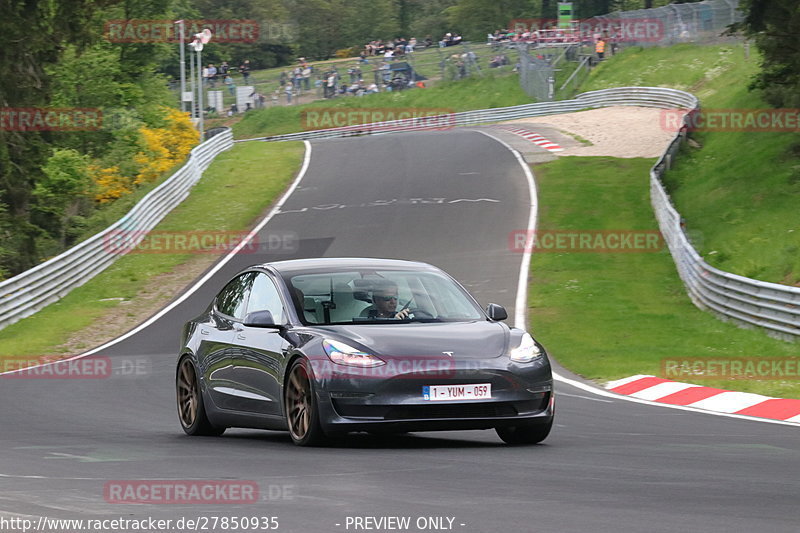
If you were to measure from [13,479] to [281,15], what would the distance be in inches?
5426

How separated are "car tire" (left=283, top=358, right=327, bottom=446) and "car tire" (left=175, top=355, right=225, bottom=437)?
154 cm

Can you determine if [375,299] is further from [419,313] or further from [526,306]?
[526,306]

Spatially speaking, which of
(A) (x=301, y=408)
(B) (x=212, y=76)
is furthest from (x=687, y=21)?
(A) (x=301, y=408)

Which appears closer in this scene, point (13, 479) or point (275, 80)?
point (13, 479)

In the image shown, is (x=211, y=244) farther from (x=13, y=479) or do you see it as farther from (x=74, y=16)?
(x=13, y=479)

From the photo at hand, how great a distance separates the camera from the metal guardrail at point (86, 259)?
2845cm

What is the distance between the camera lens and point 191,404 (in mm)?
11875

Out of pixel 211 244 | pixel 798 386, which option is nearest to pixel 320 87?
pixel 211 244

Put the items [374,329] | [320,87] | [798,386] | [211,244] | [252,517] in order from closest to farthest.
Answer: [252,517] → [374,329] → [798,386] → [211,244] → [320,87]

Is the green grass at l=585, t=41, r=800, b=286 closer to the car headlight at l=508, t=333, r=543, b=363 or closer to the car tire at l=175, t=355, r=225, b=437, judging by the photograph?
the car tire at l=175, t=355, r=225, b=437

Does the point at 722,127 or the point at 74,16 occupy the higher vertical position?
the point at 74,16

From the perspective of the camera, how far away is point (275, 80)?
95188 mm

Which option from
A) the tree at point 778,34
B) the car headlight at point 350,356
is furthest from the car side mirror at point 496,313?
the tree at point 778,34

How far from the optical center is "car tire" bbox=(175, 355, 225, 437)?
11586 millimetres
